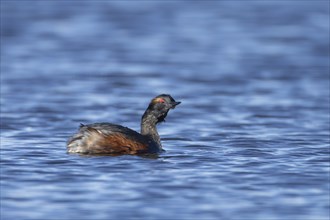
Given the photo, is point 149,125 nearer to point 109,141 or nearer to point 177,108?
point 109,141

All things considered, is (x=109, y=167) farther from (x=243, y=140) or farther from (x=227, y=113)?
(x=227, y=113)

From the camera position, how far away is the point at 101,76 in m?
26.7

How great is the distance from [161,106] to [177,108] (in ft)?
16.5

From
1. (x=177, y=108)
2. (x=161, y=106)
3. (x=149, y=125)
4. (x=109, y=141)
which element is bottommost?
(x=109, y=141)

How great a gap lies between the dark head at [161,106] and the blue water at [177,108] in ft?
2.04

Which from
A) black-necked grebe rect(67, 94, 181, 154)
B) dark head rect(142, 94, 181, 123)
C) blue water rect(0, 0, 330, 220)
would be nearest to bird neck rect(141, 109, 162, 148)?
dark head rect(142, 94, 181, 123)

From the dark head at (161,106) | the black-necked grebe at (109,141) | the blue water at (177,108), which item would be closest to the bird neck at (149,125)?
the dark head at (161,106)

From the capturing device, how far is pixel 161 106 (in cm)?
1802

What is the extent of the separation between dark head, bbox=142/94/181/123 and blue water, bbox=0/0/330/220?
2.04ft

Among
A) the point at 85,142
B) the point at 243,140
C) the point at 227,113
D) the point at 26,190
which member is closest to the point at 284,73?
the point at 227,113

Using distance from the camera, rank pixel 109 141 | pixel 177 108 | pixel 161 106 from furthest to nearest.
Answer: pixel 177 108, pixel 161 106, pixel 109 141

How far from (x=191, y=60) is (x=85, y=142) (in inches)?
514

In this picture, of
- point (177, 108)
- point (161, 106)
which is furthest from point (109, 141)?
point (177, 108)

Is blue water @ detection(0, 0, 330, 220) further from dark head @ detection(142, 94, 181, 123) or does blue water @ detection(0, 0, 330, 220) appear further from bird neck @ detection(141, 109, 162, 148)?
dark head @ detection(142, 94, 181, 123)
